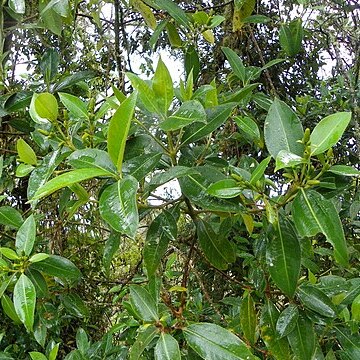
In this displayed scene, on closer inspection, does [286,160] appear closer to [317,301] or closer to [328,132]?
[328,132]

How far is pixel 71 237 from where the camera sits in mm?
1831

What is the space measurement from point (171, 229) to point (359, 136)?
33.0 inches

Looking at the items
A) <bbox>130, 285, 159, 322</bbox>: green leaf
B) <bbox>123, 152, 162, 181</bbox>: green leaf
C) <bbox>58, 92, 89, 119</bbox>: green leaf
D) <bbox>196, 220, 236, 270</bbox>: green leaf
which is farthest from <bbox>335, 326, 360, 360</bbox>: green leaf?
<bbox>58, 92, 89, 119</bbox>: green leaf

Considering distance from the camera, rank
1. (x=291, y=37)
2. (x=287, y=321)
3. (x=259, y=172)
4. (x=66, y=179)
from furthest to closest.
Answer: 1. (x=291, y=37)
2. (x=287, y=321)
3. (x=259, y=172)
4. (x=66, y=179)

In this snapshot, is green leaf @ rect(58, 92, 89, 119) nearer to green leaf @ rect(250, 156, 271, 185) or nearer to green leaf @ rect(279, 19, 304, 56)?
green leaf @ rect(250, 156, 271, 185)

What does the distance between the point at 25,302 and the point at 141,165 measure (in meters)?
0.27

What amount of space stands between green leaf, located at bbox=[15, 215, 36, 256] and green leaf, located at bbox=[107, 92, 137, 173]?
0.30m

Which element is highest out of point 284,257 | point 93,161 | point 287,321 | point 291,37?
point 291,37

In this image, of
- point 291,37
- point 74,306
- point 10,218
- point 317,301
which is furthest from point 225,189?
point 291,37

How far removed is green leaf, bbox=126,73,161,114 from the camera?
2.06 feet

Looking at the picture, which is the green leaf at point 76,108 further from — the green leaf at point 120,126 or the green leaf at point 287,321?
the green leaf at point 287,321

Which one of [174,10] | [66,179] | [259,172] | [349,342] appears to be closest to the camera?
[66,179]

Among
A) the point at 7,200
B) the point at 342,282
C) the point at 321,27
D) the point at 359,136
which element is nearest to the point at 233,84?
the point at 359,136

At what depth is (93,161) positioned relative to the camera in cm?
56
